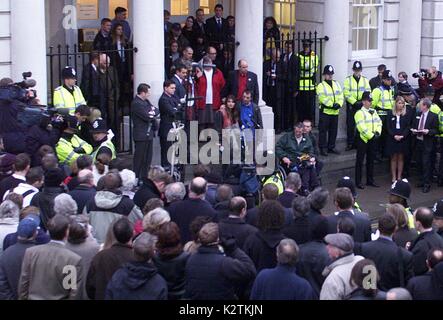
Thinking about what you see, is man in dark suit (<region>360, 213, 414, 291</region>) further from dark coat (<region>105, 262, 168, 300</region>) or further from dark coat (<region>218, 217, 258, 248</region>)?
dark coat (<region>105, 262, 168, 300</region>)

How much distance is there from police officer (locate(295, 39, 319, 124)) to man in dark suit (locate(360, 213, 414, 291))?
356 inches

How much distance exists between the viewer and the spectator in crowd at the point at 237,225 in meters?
→ 9.66

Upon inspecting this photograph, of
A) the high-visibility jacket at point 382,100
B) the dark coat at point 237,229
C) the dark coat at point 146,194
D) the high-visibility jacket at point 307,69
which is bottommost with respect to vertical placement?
the dark coat at point 237,229

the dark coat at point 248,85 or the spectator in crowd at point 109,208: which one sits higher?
the dark coat at point 248,85

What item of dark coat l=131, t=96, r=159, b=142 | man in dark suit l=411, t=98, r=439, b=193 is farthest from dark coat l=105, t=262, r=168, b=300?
man in dark suit l=411, t=98, r=439, b=193

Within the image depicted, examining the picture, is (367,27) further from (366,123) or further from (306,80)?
(366,123)

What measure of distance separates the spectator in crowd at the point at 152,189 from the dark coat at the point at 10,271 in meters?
2.44

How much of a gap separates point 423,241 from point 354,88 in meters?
8.74

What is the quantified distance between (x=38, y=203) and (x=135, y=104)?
4632 millimetres

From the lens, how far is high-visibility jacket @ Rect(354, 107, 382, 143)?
16.9m

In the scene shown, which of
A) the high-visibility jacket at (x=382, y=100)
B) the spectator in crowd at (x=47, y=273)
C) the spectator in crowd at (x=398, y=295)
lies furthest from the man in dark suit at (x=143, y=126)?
the spectator in crowd at (x=398, y=295)

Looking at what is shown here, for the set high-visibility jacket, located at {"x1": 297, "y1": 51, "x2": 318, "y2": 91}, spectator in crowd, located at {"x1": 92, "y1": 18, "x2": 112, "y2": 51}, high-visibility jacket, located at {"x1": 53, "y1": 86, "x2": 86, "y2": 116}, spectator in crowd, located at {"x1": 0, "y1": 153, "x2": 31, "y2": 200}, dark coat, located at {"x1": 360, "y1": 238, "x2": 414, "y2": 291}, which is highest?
spectator in crowd, located at {"x1": 92, "y1": 18, "x2": 112, "y2": 51}

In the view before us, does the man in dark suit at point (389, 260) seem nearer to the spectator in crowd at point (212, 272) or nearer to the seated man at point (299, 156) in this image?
the spectator in crowd at point (212, 272)

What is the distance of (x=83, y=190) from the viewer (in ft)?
35.4
